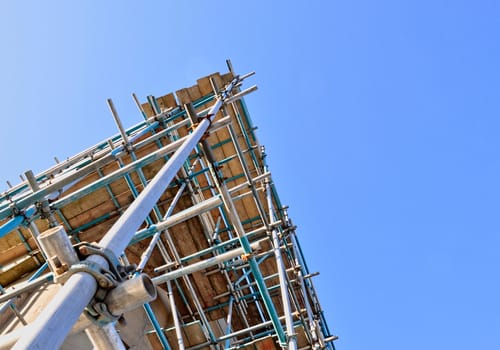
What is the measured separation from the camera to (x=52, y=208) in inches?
174

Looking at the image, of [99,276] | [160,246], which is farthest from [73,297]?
[160,246]

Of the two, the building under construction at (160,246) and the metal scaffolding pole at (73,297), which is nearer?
the metal scaffolding pole at (73,297)

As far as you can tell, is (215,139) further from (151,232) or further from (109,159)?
(151,232)

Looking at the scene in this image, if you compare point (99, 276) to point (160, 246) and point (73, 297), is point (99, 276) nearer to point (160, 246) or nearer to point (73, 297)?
point (73, 297)

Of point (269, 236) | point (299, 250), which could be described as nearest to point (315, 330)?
point (269, 236)

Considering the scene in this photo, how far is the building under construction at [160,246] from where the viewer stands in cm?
176

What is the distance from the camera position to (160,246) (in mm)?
6246

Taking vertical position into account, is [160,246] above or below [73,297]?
below

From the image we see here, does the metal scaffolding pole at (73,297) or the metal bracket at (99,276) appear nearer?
the metal scaffolding pole at (73,297)

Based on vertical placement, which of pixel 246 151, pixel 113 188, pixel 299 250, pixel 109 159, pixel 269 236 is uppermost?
pixel 109 159

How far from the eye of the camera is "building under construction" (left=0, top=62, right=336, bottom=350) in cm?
176

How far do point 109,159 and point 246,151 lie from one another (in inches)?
184

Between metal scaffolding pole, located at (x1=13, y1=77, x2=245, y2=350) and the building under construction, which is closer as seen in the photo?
metal scaffolding pole, located at (x1=13, y1=77, x2=245, y2=350)

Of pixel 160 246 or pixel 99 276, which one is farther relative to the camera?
pixel 160 246
